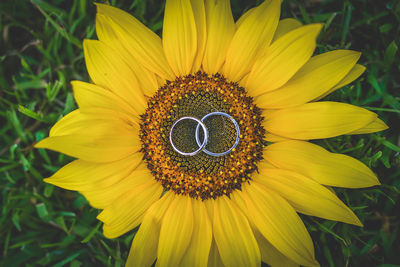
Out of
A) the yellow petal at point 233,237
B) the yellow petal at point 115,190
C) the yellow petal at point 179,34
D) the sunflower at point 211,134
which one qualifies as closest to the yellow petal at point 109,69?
the sunflower at point 211,134

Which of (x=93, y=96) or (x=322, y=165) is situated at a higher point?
(x=93, y=96)

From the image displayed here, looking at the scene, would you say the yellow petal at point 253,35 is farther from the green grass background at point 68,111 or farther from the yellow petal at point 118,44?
the green grass background at point 68,111

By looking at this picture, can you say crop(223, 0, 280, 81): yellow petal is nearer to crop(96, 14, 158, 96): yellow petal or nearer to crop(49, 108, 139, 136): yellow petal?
crop(96, 14, 158, 96): yellow petal

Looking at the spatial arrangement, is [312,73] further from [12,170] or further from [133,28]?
[12,170]

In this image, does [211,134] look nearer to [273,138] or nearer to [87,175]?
[273,138]

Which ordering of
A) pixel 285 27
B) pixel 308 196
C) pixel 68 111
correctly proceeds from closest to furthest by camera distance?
pixel 308 196
pixel 285 27
pixel 68 111

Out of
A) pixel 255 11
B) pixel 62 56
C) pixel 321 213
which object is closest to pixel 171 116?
pixel 255 11

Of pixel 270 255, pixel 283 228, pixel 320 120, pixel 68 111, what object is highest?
pixel 68 111

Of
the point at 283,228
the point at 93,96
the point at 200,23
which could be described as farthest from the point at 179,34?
the point at 283,228
